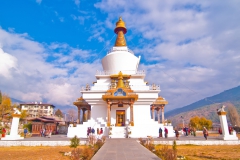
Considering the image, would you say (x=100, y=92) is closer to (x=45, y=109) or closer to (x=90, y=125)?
(x=90, y=125)

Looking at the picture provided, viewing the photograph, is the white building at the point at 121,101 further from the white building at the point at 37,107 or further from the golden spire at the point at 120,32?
the white building at the point at 37,107

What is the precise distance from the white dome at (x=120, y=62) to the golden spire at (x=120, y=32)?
3326 millimetres

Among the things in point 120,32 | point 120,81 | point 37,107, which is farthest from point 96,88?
point 37,107

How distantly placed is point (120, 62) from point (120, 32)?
7.67 metres

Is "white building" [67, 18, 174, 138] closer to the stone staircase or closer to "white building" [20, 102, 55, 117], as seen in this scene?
the stone staircase

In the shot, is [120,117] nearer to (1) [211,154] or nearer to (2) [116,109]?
(2) [116,109]

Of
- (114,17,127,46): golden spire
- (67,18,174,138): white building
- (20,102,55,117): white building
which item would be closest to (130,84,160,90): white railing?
(67,18,174,138): white building

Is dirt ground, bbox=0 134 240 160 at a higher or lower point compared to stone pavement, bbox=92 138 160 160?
lower

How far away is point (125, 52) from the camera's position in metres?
26.7

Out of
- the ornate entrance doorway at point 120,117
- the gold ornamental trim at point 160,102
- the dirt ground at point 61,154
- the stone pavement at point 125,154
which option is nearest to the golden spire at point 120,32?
the gold ornamental trim at point 160,102

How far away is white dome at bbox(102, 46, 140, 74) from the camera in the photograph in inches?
1019

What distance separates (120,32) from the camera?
31.2m

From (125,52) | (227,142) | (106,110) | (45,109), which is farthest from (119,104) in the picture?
(45,109)

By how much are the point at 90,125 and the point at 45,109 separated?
77321 mm
